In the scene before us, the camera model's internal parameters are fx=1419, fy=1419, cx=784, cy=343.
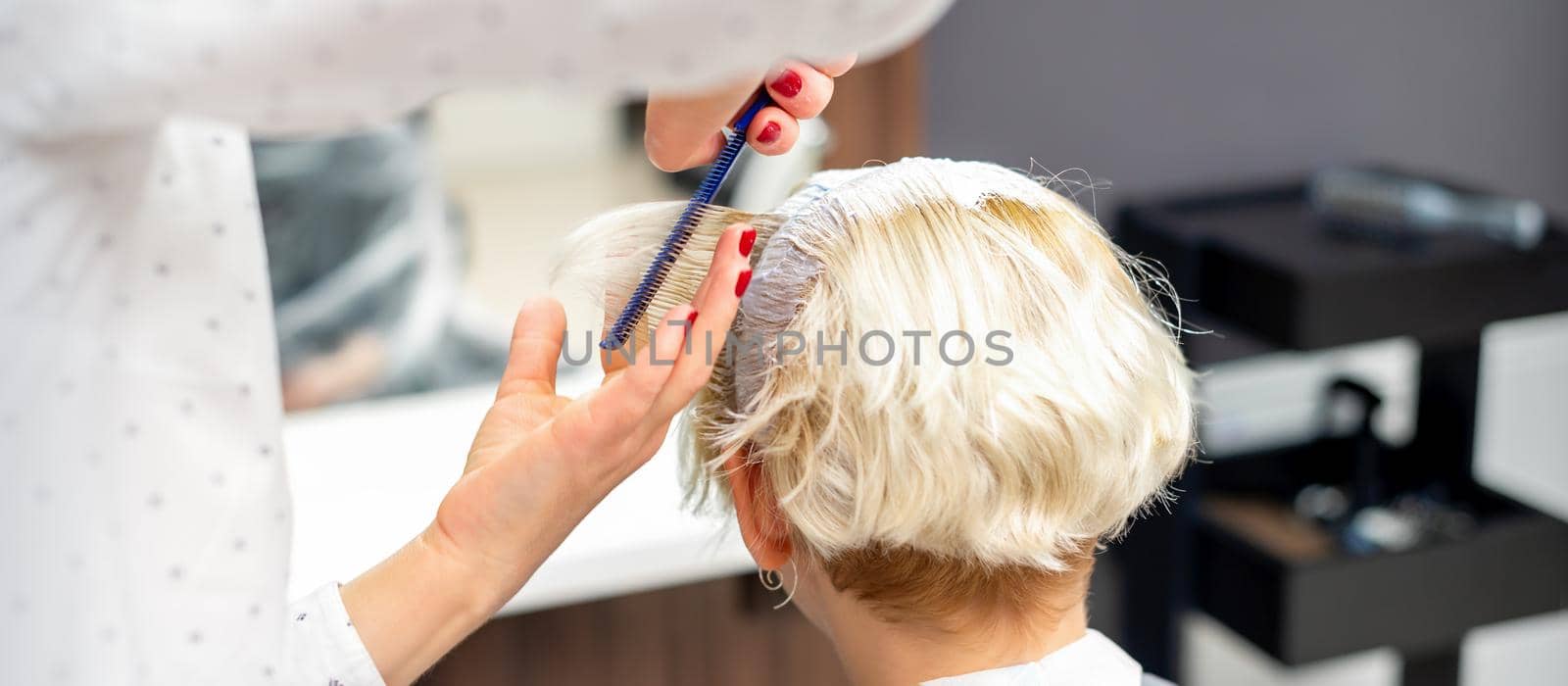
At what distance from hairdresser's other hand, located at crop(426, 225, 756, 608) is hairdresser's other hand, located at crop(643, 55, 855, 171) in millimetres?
70

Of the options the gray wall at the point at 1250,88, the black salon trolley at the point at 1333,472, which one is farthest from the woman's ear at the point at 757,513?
the gray wall at the point at 1250,88

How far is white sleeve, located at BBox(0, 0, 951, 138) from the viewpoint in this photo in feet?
1.54

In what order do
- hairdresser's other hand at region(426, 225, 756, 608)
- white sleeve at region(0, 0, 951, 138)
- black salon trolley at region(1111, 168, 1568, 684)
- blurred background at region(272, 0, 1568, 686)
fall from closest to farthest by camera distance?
white sleeve at region(0, 0, 951, 138), hairdresser's other hand at region(426, 225, 756, 608), blurred background at region(272, 0, 1568, 686), black salon trolley at region(1111, 168, 1568, 684)

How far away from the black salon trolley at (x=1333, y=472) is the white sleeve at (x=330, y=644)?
1336 mm

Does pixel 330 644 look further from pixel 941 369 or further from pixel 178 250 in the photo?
pixel 941 369

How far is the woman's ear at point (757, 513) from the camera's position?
0.91 meters

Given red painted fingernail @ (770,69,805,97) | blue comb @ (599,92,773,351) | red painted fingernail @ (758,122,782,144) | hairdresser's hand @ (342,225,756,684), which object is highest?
red painted fingernail @ (770,69,805,97)

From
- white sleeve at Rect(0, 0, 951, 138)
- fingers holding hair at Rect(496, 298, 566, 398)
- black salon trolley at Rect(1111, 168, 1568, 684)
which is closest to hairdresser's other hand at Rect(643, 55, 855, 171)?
fingers holding hair at Rect(496, 298, 566, 398)

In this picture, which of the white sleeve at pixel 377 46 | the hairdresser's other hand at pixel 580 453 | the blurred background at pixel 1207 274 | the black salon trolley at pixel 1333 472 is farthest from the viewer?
the black salon trolley at pixel 1333 472

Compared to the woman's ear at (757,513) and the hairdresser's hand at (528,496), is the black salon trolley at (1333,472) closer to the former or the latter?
the woman's ear at (757,513)

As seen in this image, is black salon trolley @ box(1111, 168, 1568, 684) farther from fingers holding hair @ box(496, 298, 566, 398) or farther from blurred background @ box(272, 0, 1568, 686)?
fingers holding hair @ box(496, 298, 566, 398)

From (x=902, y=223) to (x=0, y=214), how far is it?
474mm

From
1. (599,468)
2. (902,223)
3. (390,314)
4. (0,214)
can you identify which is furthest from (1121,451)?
(390,314)

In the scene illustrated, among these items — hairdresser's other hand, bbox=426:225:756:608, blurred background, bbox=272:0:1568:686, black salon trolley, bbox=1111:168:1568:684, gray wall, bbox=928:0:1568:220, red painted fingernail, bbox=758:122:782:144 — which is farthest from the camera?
gray wall, bbox=928:0:1568:220
